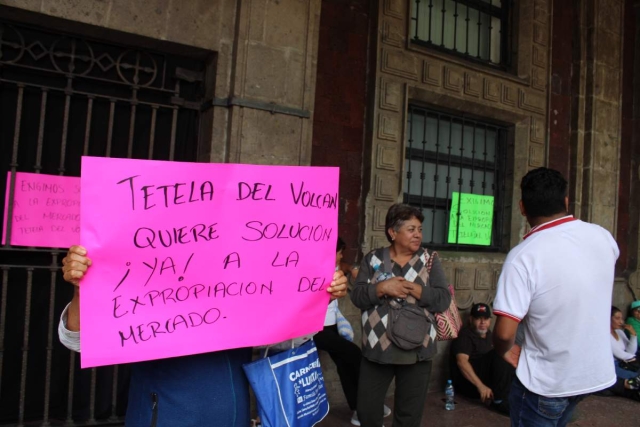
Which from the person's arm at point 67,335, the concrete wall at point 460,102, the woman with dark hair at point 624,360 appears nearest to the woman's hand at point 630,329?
the woman with dark hair at point 624,360

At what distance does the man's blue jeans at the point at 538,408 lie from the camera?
2443mm

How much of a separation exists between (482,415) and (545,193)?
3.52 m

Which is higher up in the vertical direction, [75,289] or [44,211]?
[44,211]

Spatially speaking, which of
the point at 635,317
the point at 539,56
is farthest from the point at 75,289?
the point at 635,317

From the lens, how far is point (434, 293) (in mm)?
3658

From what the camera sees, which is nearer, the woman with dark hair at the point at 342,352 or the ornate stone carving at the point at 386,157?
the woman with dark hair at the point at 342,352

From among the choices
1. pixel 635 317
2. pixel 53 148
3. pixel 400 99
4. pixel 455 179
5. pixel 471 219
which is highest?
pixel 400 99

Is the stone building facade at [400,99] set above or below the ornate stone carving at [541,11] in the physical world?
below

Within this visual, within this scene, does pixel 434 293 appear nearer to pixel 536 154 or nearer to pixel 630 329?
pixel 536 154

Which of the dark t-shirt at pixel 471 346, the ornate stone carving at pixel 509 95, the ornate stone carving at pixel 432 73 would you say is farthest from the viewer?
the ornate stone carving at pixel 509 95

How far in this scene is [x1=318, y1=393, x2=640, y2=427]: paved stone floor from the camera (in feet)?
16.7

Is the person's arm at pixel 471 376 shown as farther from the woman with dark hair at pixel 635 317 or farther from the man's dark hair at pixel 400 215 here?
the woman with dark hair at pixel 635 317

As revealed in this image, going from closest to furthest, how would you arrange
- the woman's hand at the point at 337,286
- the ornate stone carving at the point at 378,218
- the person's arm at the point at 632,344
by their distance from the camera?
the woman's hand at the point at 337,286
the ornate stone carving at the point at 378,218
the person's arm at the point at 632,344

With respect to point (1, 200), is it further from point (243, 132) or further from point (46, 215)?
point (243, 132)
